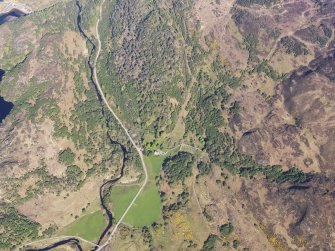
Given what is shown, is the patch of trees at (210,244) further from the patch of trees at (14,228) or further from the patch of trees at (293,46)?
the patch of trees at (293,46)

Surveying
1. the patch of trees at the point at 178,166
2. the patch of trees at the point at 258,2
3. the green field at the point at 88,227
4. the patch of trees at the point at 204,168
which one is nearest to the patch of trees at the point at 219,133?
the patch of trees at the point at 204,168

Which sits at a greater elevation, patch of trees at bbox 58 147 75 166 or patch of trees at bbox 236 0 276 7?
patch of trees at bbox 236 0 276 7

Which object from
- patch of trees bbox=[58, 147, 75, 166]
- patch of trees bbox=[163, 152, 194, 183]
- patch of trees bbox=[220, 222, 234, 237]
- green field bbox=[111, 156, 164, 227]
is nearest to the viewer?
patch of trees bbox=[220, 222, 234, 237]

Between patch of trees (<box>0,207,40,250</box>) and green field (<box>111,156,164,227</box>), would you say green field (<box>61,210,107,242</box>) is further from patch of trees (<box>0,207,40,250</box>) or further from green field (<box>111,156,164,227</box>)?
patch of trees (<box>0,207,40,250</box>)

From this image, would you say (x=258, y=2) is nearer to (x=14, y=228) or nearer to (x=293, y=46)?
(x=293, y=46)

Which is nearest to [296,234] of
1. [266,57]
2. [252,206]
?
[252,206]

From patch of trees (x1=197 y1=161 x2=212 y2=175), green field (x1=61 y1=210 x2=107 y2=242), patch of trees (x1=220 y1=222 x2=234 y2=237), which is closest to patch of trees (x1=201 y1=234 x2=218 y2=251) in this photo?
patch of trees (x1=220 y1=222 x2=234 y2=237)

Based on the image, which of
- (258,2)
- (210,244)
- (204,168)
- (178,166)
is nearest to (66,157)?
→ (178,166)
